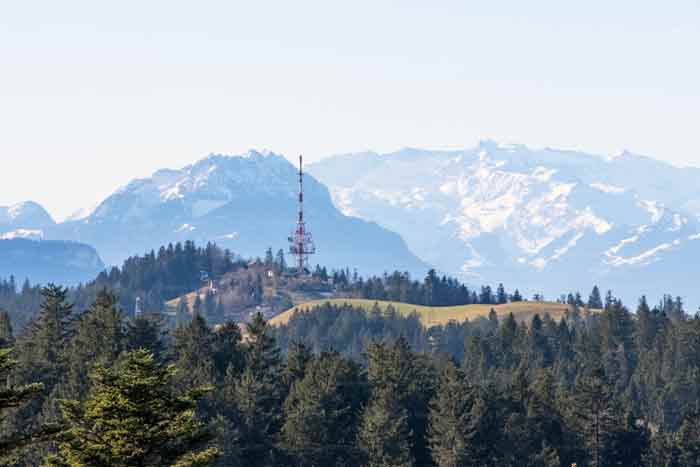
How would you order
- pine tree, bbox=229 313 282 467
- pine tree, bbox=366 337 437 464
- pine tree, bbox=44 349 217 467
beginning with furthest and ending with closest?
pine tree, bbox=366 337 437 464 → pine tree, bbox=229 313 282 467 → pine tree, bbox=44 349 217 467

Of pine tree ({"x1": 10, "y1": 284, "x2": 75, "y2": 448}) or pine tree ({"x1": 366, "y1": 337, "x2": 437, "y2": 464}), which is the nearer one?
pine tree ({"x1": 10, "y1": 284, "x2": 75, "y2": 448})

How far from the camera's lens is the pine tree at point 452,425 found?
496 feet

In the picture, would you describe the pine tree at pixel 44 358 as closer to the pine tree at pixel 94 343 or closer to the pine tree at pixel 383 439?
the pine tree at pixel 94 343

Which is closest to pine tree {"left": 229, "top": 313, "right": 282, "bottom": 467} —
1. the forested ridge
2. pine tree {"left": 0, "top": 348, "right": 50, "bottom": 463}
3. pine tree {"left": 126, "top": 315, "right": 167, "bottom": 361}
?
the forested ridge

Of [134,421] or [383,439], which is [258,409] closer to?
[383,439]

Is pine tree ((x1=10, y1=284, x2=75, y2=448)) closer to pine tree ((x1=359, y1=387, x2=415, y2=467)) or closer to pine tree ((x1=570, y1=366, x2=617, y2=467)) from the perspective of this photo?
pine tree ((x1=359, y1=387, x2=415, y2=467))

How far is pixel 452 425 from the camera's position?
5974 inches

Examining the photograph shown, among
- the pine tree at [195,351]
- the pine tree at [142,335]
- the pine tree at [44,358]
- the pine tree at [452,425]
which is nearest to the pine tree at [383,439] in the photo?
the pine tree at [452,425]

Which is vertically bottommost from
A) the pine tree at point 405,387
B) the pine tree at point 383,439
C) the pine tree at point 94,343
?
the pine tree at point 383,439

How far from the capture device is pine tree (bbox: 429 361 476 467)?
151250mm

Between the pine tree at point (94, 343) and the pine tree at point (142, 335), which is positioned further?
the pine tree at point (142, 335)

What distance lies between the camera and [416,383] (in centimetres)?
16712

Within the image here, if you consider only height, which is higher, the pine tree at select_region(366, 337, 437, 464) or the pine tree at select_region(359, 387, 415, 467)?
the pine tree at select_region(366, 337, 437, 464)

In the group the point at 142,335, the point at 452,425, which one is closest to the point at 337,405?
the point at 452,425
